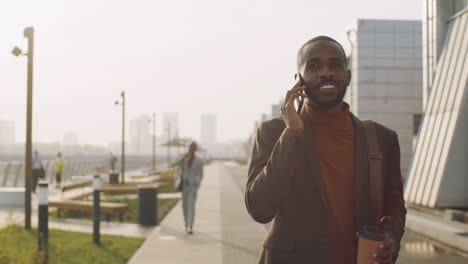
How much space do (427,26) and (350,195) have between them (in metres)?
16.0

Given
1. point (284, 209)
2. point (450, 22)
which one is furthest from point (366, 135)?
point (450, 22)

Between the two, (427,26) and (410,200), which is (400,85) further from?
(410,200)

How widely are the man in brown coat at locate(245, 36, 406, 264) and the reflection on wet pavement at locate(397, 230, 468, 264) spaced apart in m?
6.26

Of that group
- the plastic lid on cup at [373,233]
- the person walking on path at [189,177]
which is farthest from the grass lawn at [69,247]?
the plastic lid on cup at [373,233]

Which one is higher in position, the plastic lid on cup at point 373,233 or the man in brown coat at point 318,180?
the man in brown coat at point 318,180

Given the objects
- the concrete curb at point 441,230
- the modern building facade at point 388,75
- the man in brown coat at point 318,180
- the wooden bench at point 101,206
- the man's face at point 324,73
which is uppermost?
the modern building facade at point 388,75

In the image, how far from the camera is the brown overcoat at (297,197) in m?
1.94

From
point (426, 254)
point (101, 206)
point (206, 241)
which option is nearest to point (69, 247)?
point (206, 241)

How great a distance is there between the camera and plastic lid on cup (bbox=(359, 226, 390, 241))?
1.83 metres

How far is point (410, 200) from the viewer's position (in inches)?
614

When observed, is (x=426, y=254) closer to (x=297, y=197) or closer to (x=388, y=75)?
(x=297, y=197)

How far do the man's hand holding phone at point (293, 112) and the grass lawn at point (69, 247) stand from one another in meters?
5.12

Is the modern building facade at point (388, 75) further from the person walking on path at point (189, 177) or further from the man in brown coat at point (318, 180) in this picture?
the man in brown coat at point (318, 180)

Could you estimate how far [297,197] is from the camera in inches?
78.2
